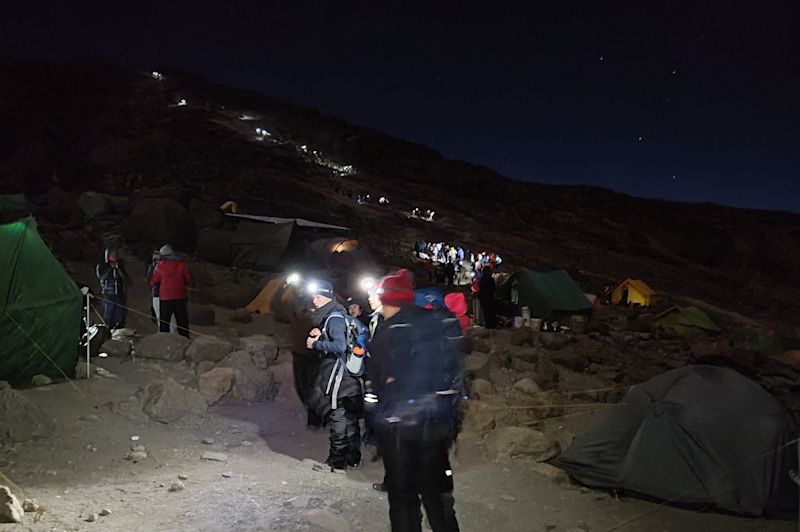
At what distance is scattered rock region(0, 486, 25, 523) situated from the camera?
3.92 m

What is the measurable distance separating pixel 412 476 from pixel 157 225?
65.2 feet

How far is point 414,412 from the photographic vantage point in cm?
356

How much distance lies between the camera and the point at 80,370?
26.6ft

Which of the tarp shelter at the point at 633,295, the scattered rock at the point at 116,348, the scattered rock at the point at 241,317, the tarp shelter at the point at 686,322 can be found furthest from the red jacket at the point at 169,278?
the tarp shelter at the point at 633,295

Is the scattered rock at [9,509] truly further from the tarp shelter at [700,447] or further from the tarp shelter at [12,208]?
the tarp shelter at [12,208]

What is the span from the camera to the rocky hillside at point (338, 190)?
35.1m

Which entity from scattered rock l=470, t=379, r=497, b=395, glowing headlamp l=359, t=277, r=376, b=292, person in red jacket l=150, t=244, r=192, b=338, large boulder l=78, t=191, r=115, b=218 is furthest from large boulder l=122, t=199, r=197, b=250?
glowing headlamp l=359, t=277, r=376, b=292

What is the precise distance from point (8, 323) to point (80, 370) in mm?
1093

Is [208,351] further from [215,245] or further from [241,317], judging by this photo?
[215,245]

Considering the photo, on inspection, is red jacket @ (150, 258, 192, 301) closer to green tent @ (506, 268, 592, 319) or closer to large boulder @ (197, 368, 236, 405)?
large boulder @ (197, 368, 236, 405)

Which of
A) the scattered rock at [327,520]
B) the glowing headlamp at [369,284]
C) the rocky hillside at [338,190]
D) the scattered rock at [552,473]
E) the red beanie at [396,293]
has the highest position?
the rocky hillside at [338,190]

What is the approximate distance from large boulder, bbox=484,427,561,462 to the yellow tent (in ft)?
28.0

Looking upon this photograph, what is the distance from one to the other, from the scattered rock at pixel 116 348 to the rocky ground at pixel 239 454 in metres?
0.02

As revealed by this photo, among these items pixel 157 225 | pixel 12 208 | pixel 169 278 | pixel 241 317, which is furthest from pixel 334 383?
pixel 12 208
